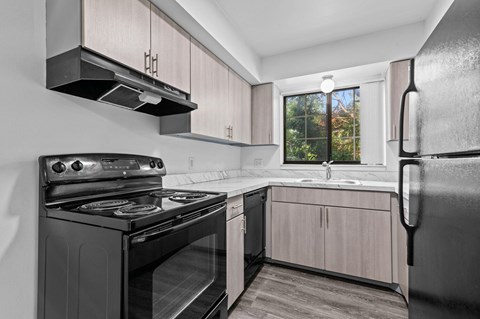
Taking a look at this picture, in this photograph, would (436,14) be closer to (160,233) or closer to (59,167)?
(160,233)

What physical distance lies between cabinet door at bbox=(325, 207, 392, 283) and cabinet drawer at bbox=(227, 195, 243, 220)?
950 millimetres

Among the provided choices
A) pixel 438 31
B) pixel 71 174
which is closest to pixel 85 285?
pixel 71 174

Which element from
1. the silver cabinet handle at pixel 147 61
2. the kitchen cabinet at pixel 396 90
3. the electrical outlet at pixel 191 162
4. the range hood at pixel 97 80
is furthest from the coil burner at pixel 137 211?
the kitchen cabinet at pixel 396 90

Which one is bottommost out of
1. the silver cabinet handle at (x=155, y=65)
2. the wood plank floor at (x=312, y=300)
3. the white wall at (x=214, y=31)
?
the wood plank floor at (x=312, y=300)

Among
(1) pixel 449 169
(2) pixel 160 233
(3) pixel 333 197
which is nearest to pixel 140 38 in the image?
(2) pixel 160 233

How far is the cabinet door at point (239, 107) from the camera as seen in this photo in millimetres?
2459

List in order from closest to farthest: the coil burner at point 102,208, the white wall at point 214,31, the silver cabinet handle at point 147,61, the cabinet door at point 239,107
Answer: the coil burner at point 102,208
the silver cabinet handle at point 147,61
the white wall at point 214,31
the cabinet door at point 239,107

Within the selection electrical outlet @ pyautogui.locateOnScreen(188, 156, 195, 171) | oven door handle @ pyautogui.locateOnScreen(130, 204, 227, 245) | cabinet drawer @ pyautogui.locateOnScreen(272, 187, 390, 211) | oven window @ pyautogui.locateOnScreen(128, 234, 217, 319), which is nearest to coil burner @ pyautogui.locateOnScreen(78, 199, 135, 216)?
oven door handle @ pyautogui.locateOnScreen(130, 204, 227, 245)

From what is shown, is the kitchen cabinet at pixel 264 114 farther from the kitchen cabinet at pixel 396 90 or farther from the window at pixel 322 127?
the kitchen cabinet at pixel 396 90

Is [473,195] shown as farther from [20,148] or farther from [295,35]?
[295,35]

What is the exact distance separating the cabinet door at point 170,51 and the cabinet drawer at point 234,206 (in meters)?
0.90

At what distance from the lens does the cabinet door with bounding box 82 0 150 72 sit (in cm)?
108

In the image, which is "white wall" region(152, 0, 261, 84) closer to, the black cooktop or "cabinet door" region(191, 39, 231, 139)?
"cabinet door" region(191, 39, 231, 139)

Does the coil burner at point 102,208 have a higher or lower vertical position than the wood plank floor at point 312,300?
higher
